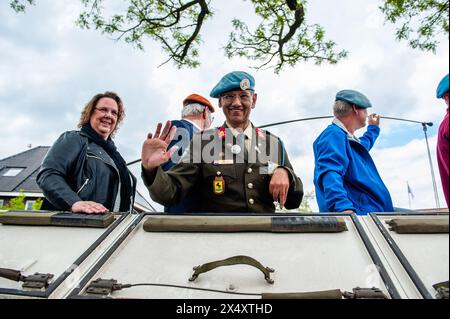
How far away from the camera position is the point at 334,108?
2695 mm

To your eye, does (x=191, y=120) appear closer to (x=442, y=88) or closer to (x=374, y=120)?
(x=374, y=120)

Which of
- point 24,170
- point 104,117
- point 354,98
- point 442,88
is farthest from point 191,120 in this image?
point 24,170

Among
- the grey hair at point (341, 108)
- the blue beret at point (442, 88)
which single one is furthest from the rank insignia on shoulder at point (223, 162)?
the blue beret at point (442, 88)

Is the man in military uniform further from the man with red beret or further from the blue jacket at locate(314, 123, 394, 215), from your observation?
the man with red beret

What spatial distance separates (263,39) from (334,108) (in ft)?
17.2

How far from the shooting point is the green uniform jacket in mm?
2074

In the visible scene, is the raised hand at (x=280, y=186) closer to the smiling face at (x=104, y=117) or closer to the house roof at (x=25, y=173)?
the smiling face at (x=104, y=117)

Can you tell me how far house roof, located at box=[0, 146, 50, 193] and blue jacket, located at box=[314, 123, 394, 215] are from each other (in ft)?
71.1

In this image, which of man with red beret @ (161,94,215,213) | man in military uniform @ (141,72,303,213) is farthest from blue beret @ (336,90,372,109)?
man with red beret @ (161,94,215,213)

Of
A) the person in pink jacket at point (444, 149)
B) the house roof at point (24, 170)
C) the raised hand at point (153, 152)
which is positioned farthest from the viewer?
the house roof at point (24, 170)

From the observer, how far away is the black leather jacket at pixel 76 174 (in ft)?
6.81

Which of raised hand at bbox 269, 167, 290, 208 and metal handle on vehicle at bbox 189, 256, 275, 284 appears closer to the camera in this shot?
metal handle on vehicle at bbox 189, 256, 275, 284
